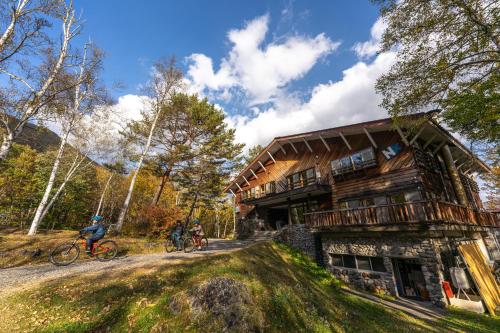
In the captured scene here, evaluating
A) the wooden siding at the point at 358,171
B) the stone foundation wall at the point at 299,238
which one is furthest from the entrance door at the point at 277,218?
the stone foundation wall at the point at 299,238


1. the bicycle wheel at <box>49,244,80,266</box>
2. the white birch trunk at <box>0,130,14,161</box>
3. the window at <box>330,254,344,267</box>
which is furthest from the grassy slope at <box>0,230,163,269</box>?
the window at <box>330,254,344,267</box>

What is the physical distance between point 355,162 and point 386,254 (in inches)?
261

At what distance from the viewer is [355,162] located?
52.0 feet

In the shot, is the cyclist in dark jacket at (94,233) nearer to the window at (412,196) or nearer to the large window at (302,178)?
the large window at (302,178)

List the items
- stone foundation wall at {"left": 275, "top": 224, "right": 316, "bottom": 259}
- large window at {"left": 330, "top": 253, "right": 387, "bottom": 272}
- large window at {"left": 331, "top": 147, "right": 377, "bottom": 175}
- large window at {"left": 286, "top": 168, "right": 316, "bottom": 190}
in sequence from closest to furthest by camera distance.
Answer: large window at {"left": 330, "top": 253, "right": 387, "bottom": 272} < large window at {"left": 331, "top": 147, "right": 377, "bottom": 175} < stone foundation wall at {"left": 275, "top": 224, "right": 316, "bottom": 259} < large window at {"left": 286, "top": 168, "right": 316, "bottom": 190}

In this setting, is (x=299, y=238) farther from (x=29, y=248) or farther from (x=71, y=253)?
(x=29, y=248)

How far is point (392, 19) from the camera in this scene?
9367 millimetres

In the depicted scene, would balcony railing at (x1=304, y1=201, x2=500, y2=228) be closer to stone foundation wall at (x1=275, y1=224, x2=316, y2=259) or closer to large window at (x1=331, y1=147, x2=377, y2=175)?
stone foundation wall at (x1=275, y1=224, x2=316, y2=259)

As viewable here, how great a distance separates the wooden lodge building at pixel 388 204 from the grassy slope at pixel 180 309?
297 cm

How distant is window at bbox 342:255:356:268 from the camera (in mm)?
13558

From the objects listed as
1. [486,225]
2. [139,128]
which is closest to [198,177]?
[139,128]

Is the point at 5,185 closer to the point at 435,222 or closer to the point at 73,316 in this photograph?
the point at 73,316

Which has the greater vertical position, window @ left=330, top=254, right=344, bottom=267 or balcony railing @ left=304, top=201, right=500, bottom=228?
balcony railing @ left=304, top=201, right=500, bottom=228

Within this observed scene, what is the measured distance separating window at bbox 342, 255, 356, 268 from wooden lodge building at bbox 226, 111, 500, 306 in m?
0.06
